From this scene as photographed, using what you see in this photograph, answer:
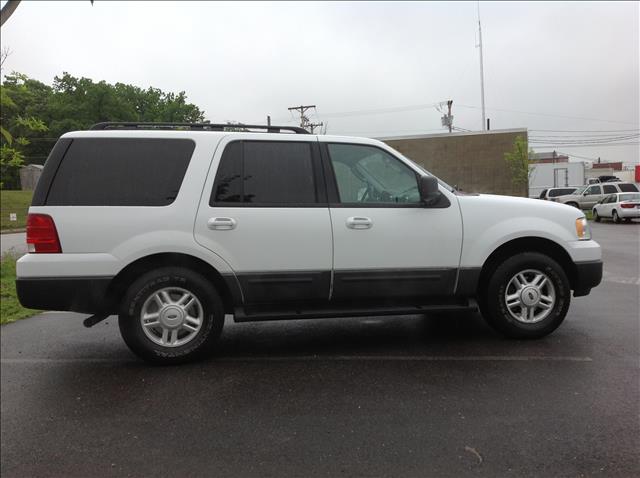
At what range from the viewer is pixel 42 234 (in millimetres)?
3840

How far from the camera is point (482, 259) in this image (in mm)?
4414

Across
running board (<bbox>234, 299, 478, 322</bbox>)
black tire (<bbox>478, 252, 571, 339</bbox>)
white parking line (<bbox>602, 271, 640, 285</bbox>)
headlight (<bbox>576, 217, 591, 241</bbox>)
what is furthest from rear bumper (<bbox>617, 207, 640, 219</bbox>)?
running board (<bbox>234, 299, 478, 322</bbox>)

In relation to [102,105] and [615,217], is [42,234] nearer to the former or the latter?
[615,217]

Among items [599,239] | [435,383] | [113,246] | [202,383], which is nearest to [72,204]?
[113,246]

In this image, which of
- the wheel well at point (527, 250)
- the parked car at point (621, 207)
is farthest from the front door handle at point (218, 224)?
the parked car at point (621, 207)

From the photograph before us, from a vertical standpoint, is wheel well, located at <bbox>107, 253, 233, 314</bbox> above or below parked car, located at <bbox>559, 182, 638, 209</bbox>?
above

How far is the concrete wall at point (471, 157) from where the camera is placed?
3816 cm

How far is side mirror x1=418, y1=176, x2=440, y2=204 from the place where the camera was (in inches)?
167

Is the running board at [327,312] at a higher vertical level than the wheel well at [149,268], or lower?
lower

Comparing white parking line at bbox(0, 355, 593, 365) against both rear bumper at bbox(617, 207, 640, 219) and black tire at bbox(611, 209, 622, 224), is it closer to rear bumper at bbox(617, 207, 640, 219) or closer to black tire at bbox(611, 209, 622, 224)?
rear bumper at bbox(617, 207, 640, 219)

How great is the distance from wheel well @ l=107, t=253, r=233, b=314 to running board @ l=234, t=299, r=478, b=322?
231mm

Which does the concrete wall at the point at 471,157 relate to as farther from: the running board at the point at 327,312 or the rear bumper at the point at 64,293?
the rear bumper at the point at 64,293

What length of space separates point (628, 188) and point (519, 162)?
1305 centimetres

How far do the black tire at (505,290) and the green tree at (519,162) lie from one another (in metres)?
33.9
